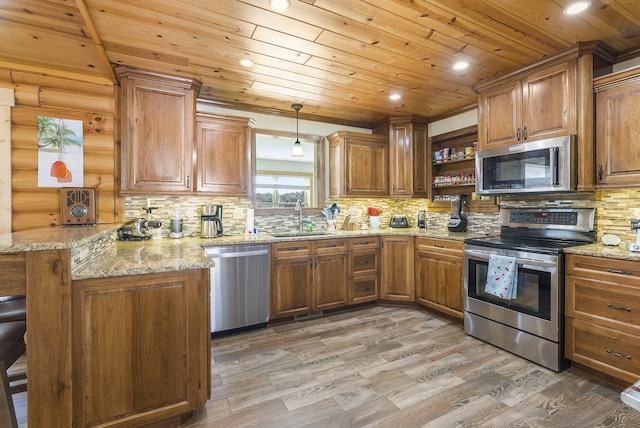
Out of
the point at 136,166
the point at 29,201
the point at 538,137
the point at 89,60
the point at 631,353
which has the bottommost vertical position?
the point at 631,353

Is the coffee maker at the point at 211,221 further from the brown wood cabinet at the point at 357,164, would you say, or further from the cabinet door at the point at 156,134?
the brown wood cabinet at the point at 357,164

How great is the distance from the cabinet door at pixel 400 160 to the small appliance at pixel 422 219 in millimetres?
380

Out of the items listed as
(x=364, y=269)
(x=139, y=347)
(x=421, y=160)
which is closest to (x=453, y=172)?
(x=421, y=160)

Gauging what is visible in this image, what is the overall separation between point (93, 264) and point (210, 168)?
1630 mm

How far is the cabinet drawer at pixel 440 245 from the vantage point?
3129 mm

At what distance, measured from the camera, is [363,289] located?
3.67m

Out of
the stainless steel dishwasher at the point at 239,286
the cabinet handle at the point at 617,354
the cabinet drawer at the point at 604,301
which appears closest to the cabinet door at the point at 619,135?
the cabinet drawer at the point at 604,301

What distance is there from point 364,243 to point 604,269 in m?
2.12

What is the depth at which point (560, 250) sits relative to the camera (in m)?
2.29

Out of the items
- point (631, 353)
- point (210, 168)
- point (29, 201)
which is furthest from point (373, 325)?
point (29, 201)

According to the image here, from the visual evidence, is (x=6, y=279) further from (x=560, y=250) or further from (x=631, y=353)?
(x=631, y=353)

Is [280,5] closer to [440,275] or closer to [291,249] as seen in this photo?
[291,249]

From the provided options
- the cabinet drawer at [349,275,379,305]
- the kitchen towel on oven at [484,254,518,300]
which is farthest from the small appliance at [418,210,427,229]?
the kitchen towel on oven at [484,254,518,300]

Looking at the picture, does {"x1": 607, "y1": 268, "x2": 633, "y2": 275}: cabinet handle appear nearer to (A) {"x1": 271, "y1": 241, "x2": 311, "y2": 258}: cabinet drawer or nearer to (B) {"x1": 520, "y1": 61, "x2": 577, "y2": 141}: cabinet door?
(B) {"x1": 520, "y1": 61, "x2": 577, "y2": 141}: cabinet door
